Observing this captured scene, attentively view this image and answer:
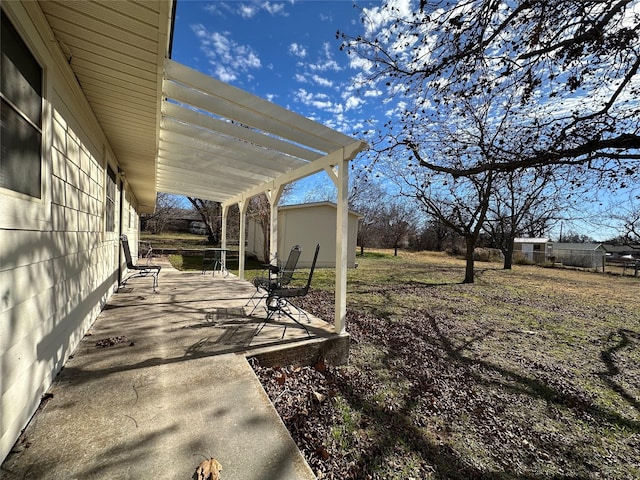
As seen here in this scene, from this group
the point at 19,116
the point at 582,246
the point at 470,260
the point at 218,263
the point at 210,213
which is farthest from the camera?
the point at 582,246

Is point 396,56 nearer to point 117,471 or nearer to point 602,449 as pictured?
point 602,449

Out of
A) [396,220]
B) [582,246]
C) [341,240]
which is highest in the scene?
[396,220]

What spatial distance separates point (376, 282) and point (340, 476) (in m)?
8.10

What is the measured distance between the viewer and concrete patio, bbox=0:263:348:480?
4.78 ft

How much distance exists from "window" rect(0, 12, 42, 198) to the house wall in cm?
6

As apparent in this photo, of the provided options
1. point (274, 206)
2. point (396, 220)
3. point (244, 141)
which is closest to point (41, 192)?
point (244, 141)

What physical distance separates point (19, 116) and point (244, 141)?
9.50 ft

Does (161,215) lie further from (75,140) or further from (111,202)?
(75,140)

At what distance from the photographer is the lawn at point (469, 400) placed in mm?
2070

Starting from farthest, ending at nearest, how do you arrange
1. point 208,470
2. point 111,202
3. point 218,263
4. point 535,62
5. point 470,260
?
point 218,263 < point 470,260 < point 111,202 < point 535,62 < point 208,470

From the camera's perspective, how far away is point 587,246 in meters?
26.0

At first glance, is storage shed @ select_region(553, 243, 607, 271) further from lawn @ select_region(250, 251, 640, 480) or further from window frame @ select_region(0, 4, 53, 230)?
window frame @ select_region(0, 4, 53, 230)

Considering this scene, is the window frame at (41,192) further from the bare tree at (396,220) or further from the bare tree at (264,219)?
the bare tree at (396,220)

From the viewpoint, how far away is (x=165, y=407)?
1.92 m
